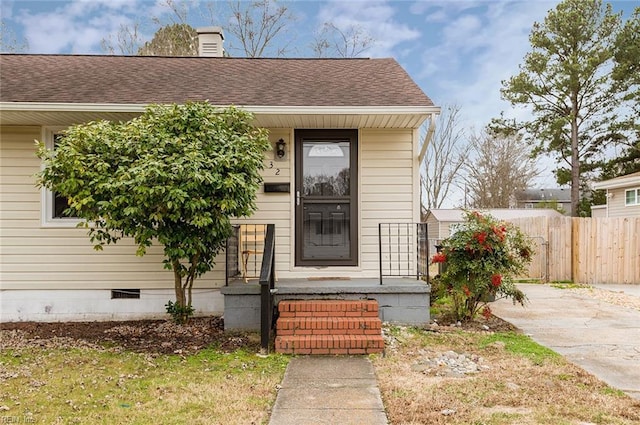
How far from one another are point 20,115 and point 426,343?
569 centimetres

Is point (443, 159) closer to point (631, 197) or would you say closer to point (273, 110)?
point (631, 197)

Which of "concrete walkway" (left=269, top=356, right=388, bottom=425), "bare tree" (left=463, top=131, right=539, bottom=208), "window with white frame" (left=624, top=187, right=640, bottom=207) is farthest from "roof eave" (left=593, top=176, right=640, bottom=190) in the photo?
"concrete walkway" (left=269, top=356, right=388, bottom=425)

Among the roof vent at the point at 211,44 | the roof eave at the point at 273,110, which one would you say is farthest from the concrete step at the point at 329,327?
the roof vent at the point at 211,44

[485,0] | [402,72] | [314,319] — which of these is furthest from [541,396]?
[485,0]

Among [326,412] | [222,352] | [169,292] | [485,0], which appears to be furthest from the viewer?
[485,0]

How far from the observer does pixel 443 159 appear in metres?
20.5

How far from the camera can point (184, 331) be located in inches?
218

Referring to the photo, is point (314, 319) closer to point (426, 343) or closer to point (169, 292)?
point (426, 343)

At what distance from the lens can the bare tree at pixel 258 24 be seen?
1658 cm

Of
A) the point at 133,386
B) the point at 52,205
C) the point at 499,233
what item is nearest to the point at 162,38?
the point at 52,205

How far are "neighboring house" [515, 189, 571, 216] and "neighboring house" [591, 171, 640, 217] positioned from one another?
838cm

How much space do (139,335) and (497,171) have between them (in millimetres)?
20687

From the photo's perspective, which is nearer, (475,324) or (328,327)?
(328,327)

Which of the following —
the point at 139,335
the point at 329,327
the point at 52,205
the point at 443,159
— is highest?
the point at 443,159
